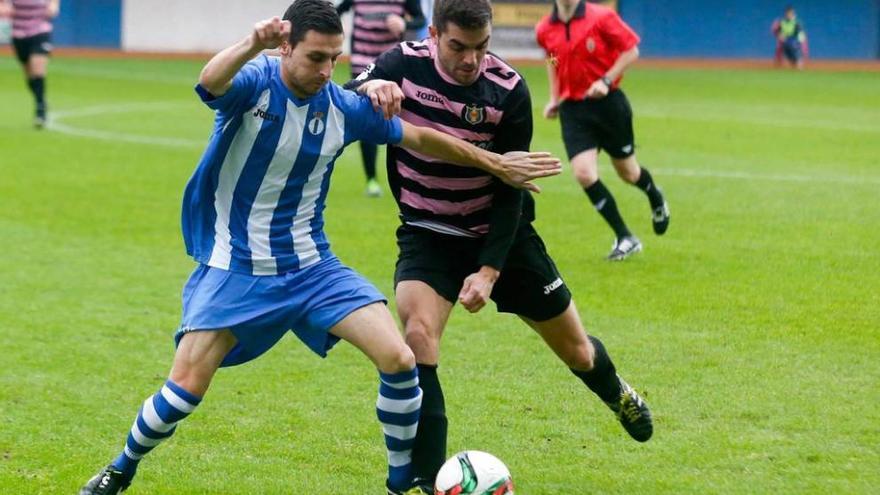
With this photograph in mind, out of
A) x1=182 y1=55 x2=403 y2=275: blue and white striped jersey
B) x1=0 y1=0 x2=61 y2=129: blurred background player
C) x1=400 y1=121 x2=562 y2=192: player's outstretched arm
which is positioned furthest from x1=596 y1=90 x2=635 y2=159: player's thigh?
x1=0 y1=0 x2=61 y2=129: blurred background player

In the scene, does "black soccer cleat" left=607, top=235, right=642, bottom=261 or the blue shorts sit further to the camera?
"black soccer cleat" left=607, top=235, right=642, bottom=261

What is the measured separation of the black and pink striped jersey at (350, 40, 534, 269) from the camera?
6199 mm

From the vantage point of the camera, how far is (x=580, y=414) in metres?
7.17

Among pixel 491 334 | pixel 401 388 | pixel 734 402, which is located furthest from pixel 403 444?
pixel 491 334

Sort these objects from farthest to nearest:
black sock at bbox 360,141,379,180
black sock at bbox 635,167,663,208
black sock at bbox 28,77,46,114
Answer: black sock at bbox 28,77,46,114, black sock at bbox 360,141,379,180, black sock at bbox 635,167,663,208

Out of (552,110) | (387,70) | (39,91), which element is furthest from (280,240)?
(39,91)

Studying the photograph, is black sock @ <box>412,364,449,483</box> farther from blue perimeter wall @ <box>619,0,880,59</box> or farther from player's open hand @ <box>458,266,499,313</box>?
blue perimeter wall @ <box>619,0,880,59</box>

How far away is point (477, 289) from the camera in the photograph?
19.5 ft

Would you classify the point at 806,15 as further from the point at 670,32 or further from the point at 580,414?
the point at 580,414

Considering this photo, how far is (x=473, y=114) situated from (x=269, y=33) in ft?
4.21

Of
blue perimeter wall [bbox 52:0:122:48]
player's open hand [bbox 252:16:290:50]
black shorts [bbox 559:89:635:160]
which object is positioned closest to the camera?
player's open hand [bbox 252:16:290:50]

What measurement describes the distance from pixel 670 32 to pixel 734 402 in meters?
44.1

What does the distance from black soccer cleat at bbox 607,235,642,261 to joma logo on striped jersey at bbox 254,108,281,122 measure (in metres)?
6.12

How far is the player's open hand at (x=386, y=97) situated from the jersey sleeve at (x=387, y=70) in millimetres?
429
